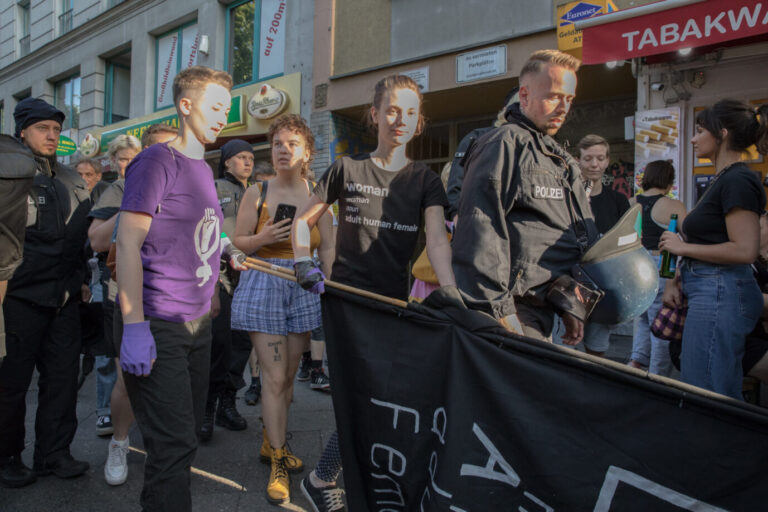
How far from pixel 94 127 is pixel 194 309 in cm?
1597

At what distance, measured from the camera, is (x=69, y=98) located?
17219 millimetres

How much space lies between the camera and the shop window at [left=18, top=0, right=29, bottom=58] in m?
18.8

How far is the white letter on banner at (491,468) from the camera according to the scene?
1474mm

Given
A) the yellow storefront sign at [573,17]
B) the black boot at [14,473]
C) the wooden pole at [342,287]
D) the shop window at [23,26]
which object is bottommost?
the black boot at [14,473]

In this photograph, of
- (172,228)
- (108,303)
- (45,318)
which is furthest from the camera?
(108,303)

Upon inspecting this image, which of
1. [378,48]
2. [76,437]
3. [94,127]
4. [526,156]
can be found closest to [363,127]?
[378,48]

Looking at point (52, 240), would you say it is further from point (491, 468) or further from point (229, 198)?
point (491, 468)

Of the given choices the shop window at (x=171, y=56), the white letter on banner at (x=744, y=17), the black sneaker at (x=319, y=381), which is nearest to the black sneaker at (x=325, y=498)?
the black sneaker at (x=319, y=381)

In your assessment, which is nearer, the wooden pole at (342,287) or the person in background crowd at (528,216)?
the wooden pole at (342,287)

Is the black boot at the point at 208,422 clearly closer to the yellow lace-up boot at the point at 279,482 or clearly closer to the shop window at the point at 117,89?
the yellow lace-up boot at the point at 279,482

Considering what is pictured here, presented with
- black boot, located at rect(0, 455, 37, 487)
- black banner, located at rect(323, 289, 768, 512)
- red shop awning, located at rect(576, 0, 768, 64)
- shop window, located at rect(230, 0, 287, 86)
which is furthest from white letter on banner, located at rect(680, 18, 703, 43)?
shop window, located at rect(230, 0, 287, 86)

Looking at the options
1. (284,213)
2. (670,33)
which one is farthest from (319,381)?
(670,33)

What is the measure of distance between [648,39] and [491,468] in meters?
5.34

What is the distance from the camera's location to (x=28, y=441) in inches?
144
